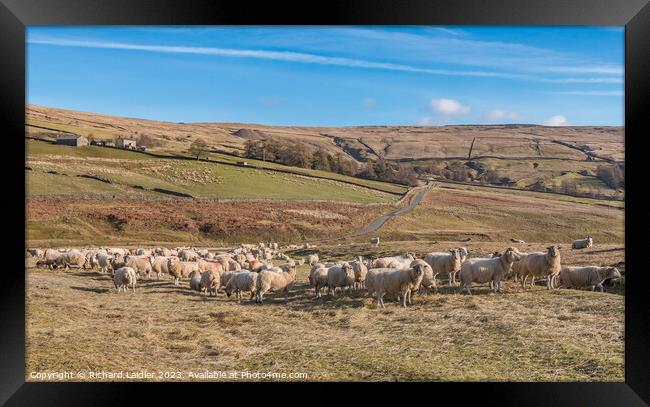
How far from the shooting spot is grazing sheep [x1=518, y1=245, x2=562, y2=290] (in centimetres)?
1321

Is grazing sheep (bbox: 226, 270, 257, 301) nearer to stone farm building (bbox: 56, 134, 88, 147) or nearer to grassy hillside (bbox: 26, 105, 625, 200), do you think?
grassy hillside (bbox: 26, 105, 625, 200)

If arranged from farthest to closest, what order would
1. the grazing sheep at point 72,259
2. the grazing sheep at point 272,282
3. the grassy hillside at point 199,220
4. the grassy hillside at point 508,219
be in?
the grassy hillside at point 508,219 → the grassy hillside at point 199,220 → the grazing sheep at point 72,259 → the grazing sheep at point 272,282

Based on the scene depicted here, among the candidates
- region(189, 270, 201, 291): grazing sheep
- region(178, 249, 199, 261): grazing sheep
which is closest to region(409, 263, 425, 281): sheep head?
region(189, 270, 201, 291): grazing sheep

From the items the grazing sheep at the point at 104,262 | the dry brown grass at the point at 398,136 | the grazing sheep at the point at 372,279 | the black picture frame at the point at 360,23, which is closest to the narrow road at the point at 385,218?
the dry brown grass at the point at 398,136

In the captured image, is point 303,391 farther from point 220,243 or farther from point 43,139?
point 43,139

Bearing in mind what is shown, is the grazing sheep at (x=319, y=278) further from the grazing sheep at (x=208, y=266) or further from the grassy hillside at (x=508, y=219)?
the grassy hillside at (x=508, y=219)

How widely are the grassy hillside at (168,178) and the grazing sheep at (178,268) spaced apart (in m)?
8.61

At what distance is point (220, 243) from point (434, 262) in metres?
13.5

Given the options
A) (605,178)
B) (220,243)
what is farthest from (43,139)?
(605,178)

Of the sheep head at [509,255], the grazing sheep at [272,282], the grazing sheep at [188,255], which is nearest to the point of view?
A: the sheep head at [509,255]

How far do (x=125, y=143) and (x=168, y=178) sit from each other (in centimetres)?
607

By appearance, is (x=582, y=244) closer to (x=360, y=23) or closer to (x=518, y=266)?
(x=518, y=266)

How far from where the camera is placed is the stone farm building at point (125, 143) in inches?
1186

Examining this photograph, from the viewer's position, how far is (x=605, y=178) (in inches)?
955
